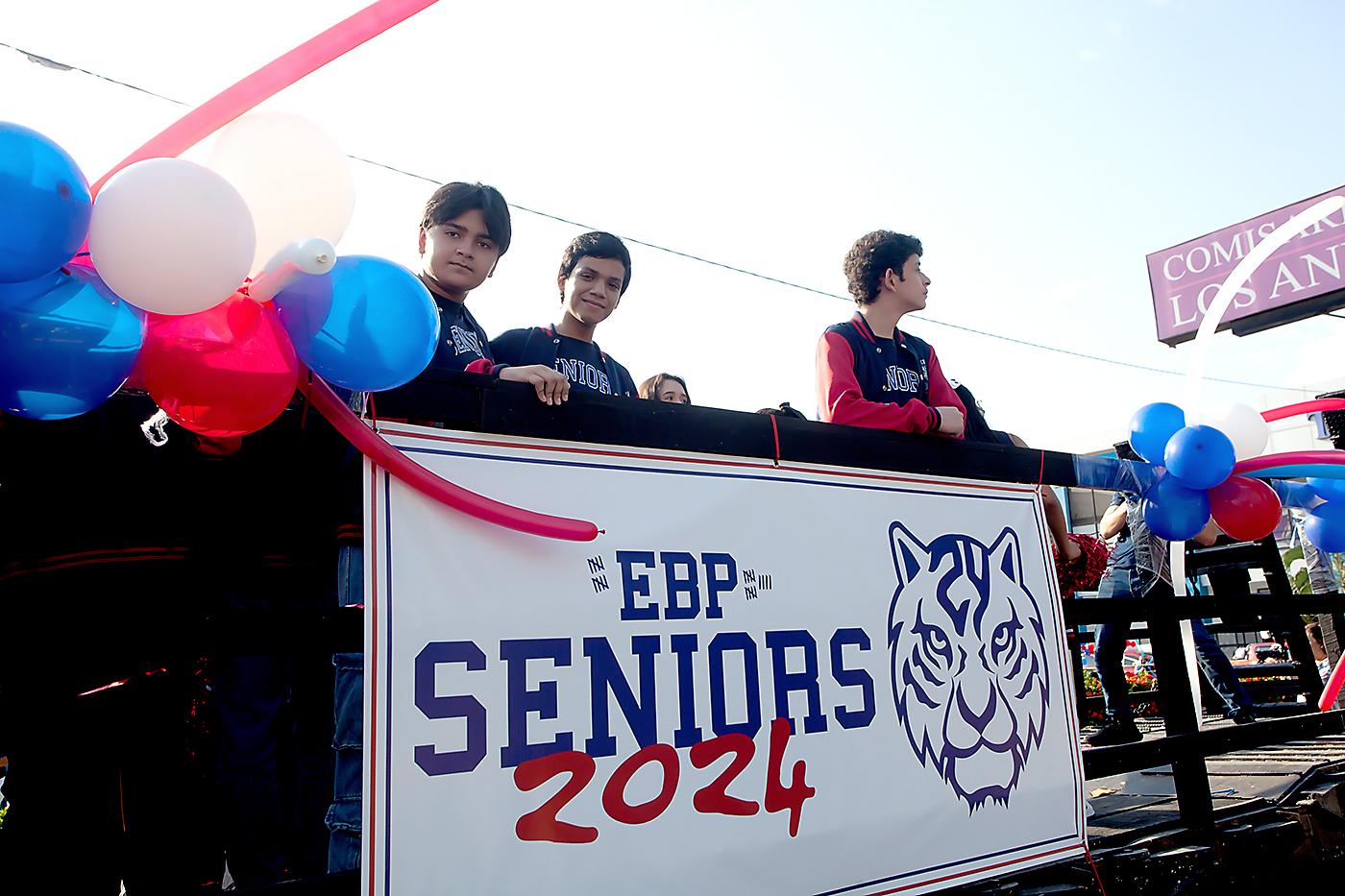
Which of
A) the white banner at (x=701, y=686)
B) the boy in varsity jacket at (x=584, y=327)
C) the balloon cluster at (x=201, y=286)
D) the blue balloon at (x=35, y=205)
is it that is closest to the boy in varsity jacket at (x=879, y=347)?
the white banner at (x=701, y=686)

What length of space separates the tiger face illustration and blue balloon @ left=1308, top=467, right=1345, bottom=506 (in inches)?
54.5

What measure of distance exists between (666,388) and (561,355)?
1.18m

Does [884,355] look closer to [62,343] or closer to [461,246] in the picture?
[461,246]

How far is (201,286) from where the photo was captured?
120 centimetres

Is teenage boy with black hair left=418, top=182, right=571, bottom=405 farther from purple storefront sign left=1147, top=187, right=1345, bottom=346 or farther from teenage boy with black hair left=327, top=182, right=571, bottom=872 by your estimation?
purple storefront sign left=1147, top=187, right=1345, bottom=346

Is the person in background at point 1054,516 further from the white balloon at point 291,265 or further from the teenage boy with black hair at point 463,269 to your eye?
the white balloon at point 291,265

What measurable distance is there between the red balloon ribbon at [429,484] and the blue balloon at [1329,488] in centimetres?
263

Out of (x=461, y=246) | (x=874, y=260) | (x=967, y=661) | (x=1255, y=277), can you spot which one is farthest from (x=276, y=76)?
(x=1255, y=277)

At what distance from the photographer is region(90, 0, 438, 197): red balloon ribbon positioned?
4.39 feet

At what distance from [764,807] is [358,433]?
3.29ft

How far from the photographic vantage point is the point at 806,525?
1.94 m

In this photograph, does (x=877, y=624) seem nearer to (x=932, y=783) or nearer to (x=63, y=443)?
(x=932, y=783)

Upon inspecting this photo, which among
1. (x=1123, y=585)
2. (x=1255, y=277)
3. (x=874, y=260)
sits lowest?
(x=1123, y=585)

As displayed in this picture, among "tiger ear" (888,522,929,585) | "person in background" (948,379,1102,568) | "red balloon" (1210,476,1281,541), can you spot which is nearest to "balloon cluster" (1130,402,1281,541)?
"red balloon" (1210,476,1281,541)
